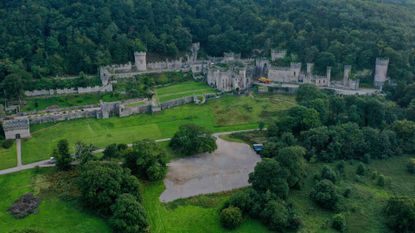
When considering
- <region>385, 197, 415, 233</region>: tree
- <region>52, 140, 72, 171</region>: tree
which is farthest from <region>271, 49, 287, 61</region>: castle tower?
<region>52, 140, 72, 171</region>: tree

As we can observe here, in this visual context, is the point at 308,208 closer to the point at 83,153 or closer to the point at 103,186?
the point at 103,186

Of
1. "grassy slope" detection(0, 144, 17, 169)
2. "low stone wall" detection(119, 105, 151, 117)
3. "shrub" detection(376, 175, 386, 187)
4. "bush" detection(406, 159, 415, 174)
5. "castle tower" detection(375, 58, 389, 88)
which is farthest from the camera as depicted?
"castle tower" detection(375, 58, 389, 88)

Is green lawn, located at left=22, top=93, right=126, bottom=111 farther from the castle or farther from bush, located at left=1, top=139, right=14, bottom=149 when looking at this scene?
bush, located at left=1, top=139, right=14, bottom=149

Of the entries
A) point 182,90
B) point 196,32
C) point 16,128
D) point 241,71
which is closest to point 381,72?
point 241,71

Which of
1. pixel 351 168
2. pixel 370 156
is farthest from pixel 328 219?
pixel 370 156

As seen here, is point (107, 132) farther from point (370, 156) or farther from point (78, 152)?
point (370, 156)

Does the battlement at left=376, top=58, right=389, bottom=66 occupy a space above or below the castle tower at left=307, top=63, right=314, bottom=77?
above

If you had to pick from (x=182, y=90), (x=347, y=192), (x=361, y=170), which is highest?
(x=182, y=90)
